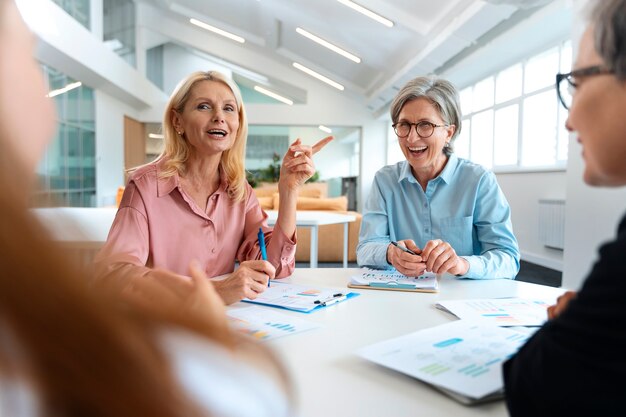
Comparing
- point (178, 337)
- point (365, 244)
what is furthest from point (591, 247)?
point (178, 337)

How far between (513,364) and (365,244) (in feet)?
4.15

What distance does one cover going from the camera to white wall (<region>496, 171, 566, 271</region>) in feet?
18.1

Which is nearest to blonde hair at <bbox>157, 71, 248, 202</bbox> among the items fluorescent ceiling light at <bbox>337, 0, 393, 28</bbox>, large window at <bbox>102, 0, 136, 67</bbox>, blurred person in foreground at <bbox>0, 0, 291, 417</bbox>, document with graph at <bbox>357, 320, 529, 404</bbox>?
document with graph at <bbox>357, 320, 529, 404</bbox>

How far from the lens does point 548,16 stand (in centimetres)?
465

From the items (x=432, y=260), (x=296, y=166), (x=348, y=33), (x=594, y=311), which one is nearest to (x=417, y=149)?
(x=296, y=166)

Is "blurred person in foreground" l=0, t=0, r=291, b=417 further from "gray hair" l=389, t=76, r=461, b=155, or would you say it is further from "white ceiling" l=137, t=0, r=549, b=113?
"white ceiling" l=137, t=0, r=549, b=113

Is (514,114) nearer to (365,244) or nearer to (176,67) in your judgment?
(365,244)

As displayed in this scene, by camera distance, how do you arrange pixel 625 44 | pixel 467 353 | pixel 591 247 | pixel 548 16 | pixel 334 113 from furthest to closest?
pixel 334 113 < pixel 548 16 < pixel 591 247 < pixel 467 353 < pixel 625 44

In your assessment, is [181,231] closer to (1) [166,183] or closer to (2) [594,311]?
(1) [166,183]

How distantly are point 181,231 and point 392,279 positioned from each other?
27.8 inches

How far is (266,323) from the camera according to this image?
3.18ft

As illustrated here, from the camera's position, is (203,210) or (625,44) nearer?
(625,44)

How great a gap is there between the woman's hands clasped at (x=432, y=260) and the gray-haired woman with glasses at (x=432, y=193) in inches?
8.9

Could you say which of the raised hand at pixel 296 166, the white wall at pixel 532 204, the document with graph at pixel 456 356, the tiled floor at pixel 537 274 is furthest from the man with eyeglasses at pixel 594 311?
the white wall at pixel 532 204
